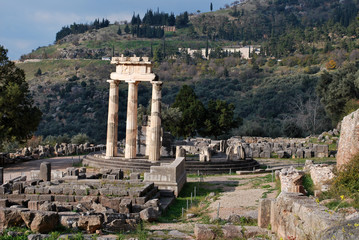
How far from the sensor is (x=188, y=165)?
28.7 metres

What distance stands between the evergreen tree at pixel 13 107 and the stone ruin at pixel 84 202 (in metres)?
11.2

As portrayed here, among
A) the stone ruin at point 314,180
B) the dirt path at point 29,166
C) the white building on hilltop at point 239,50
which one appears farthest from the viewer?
the white building on hilltop at point 239,50

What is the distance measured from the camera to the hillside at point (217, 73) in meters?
76.9

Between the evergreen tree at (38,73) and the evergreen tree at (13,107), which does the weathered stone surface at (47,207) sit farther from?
the evergreen tree at (38,73)

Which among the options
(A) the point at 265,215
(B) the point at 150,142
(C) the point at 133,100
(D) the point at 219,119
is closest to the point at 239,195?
(A) the point at 265,215

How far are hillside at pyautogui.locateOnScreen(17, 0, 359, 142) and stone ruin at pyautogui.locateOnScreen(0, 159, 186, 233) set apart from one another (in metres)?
41.1

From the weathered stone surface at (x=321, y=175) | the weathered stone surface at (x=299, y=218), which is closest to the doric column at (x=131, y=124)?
the weathered stone surface at (x=321, y=175)

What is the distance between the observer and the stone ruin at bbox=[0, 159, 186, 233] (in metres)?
12.1

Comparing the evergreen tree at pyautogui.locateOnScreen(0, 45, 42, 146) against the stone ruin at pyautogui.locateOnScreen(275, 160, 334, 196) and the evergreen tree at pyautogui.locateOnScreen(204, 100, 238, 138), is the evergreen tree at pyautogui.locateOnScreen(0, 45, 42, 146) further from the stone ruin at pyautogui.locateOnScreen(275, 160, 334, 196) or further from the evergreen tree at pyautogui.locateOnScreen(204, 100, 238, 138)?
the evergreen tree at pyautogui.locateOnScreen(204, 100, 238, 138)

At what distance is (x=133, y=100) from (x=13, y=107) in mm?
8752

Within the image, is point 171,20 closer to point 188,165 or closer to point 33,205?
point 188,165

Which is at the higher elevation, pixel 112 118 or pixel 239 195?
pixel 112 118

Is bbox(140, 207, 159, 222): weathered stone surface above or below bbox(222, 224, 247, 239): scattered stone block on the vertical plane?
below

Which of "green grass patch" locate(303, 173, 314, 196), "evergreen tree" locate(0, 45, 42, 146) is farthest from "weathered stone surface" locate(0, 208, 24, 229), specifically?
"evergreen tree" locate(0, 45, 42, 146)
